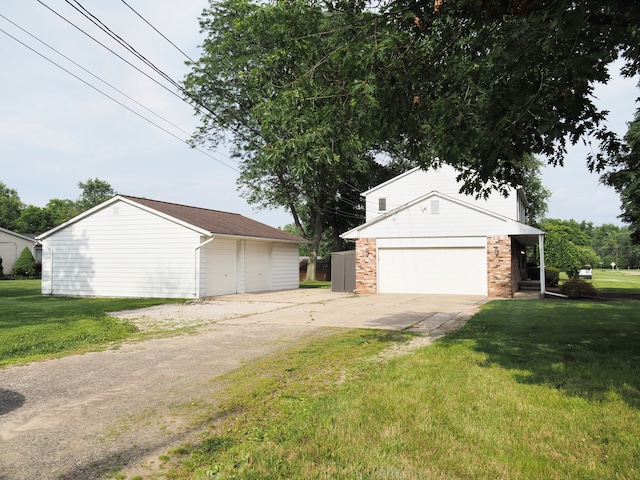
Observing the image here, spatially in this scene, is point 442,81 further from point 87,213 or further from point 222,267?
point 87,213

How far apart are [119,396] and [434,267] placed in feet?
55.1

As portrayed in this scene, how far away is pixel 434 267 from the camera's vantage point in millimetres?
19922

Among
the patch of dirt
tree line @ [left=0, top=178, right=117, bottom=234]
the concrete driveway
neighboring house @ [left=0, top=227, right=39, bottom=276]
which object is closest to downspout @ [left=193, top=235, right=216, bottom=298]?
the patch of dirt

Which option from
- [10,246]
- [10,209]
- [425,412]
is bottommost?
[425,412]

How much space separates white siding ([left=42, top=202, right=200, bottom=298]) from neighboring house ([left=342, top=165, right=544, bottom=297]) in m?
7.90

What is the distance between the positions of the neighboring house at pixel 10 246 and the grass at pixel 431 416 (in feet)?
131

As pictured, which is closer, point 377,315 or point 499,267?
point 377,315

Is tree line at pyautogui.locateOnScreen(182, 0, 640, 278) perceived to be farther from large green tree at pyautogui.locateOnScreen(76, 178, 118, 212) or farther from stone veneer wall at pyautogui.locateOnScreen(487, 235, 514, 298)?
large green tree at pyautogui.locateOnScreen(76, 178, 118, 212)

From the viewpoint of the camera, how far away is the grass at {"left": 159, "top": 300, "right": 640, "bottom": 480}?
3.09m

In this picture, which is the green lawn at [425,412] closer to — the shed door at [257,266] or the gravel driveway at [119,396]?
the gravel driveway at [119,396]

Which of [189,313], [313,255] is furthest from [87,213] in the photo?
[313,255]

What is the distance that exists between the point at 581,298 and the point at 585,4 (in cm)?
1674

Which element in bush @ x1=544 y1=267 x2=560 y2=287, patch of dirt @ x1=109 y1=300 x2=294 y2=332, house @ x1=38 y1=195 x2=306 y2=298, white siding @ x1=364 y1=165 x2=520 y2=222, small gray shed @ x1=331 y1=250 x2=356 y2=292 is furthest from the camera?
bush @ x1=544 y1=267 x2=560 y2=287

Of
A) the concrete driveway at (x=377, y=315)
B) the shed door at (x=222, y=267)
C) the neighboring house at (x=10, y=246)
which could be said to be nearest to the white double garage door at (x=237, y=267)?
the shed door at (x=222, y=267)
